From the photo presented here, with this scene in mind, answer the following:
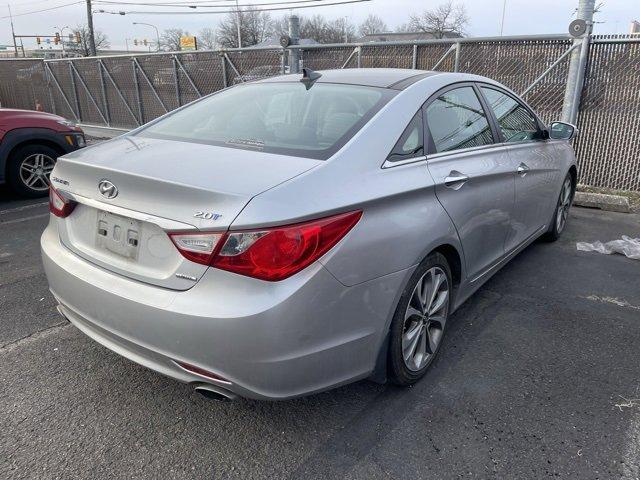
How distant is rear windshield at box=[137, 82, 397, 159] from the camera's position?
2.53 metres

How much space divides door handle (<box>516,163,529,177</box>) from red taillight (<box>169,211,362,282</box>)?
2243mm

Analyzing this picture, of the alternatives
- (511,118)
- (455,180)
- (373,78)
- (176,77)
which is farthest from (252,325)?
(176,77)

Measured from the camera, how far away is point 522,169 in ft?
12.3

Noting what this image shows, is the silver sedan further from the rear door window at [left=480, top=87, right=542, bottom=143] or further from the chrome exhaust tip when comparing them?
the rear door window at [left=480, top=87, right=542, bottom=143]

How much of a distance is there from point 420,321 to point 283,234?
114 cm

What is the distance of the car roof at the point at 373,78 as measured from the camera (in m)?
2.97

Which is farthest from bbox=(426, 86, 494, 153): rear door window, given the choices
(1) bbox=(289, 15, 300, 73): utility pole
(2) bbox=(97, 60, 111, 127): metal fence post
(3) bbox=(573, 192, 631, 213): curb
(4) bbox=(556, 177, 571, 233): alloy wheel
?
(2) bbox=(97, 60, 111, 127): metal fence post

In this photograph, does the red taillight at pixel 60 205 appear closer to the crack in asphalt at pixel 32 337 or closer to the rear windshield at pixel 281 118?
the rear windshield at pixel 281 118

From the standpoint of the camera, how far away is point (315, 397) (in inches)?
107

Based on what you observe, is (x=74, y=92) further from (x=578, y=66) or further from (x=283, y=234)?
(x=283, y=234)

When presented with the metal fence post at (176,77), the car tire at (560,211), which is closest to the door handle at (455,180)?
the car tire at (560,211)

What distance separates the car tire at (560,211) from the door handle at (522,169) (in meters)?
1.29

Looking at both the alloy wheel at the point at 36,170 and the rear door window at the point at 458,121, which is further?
the alloy wheel at the point at 36,170

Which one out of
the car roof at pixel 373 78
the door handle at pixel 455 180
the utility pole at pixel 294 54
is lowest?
the door handle at pixel 455 180
